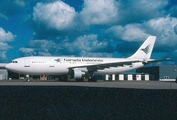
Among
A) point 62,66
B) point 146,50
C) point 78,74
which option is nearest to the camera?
point 78,74

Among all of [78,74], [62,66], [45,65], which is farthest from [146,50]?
[45,65]

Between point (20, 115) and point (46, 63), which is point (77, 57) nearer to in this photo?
point (46, 63)

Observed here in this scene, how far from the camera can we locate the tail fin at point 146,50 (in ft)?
149

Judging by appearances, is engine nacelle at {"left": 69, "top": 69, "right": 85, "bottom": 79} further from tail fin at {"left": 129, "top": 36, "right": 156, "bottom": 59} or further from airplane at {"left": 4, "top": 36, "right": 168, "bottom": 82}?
tail fin at {"left": 129, "top": 36, "right": 156, "bottom": 59}

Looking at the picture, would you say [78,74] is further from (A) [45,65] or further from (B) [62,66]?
(A) [45,65]

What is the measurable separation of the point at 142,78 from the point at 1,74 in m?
37.0

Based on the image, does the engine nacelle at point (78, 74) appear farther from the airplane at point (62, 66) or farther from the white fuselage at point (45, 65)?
the white fuselage at point (45, 65)

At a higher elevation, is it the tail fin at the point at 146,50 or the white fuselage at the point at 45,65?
the tail fin at the point at 146,50

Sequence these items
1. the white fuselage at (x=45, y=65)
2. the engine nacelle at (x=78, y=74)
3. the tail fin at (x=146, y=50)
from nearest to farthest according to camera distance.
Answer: the engine nacelle at (x=78, y=74), the white fuselage at (x=45, y=65), the tail fin at (x=146, y=50)

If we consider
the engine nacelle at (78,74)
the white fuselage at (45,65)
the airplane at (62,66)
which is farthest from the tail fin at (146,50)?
the engine nacelle at (78,74)

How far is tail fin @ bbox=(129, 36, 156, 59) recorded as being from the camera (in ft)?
149

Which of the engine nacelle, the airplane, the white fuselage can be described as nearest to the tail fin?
the airplane

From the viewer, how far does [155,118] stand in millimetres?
7348

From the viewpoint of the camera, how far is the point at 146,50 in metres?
45.6
